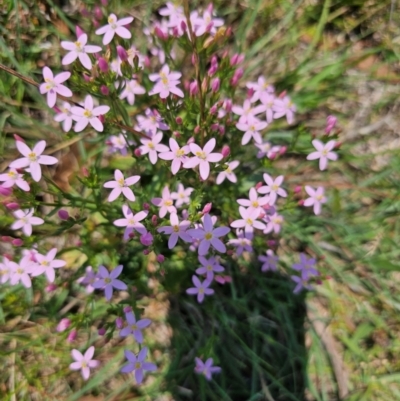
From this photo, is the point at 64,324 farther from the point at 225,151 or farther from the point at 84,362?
the point at 225,151

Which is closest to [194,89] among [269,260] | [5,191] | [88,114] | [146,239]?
[88,114]

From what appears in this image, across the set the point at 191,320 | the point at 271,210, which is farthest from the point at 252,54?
the point at 191,320

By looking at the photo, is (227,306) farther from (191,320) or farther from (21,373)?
(21,373)

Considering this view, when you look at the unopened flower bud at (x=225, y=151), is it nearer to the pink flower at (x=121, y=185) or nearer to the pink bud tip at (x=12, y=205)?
the pink flower at (x=121, y=185)

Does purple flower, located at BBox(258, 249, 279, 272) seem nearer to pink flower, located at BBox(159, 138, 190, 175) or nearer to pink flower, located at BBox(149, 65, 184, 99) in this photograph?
pink flower, located at BBox(159, 138, 190, 175)

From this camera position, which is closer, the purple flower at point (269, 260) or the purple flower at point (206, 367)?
the purple flower at point (206, 367)

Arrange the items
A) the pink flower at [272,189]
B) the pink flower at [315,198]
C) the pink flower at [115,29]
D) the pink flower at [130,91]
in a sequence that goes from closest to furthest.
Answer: the pink flower at [115,29], the pink flower at [272,189], the pink flower at [315,198], the pink flower at [130,91]

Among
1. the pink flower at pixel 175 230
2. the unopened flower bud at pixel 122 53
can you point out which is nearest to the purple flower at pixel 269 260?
the pink flower at pixel 175 230
